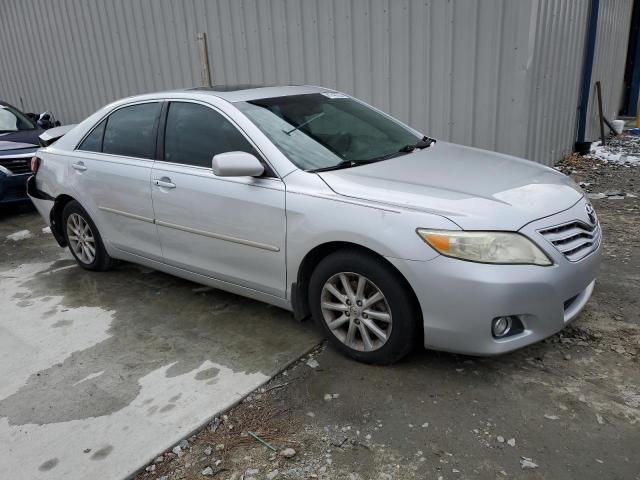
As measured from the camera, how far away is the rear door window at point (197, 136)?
11.9 ft

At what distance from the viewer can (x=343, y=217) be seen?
3.02 metres

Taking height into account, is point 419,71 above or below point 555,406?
above

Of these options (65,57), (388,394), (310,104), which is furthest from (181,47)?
(388,394)

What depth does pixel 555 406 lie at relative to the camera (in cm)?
279

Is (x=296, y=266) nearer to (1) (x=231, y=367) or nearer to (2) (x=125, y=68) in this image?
(1) (x=231, y=367)

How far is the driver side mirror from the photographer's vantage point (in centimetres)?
327

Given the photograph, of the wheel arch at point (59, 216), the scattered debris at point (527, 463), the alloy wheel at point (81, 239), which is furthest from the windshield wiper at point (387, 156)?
the wheel arch at point (59, 216)

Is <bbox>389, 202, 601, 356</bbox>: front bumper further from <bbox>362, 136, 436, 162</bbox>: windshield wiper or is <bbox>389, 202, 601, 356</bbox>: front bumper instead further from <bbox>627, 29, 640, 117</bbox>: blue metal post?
<bbox>627, 29, 640, 117</bbox>: blue metal post

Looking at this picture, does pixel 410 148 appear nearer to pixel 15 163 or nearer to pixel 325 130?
pixel 325 130

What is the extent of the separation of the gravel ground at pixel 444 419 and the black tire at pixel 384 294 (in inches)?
4.3

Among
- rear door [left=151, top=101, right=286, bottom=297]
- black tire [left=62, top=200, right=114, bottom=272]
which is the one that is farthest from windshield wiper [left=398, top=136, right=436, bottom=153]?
black tire [left=62, top=200, right=114, bottom=272]

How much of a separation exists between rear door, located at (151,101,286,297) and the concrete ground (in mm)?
389

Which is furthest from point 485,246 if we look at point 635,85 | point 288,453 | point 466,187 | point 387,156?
point 635,85

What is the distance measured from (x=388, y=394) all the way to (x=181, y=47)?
7702 millimetres
